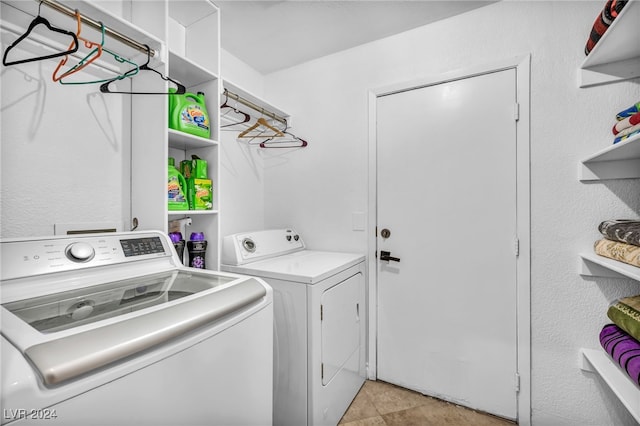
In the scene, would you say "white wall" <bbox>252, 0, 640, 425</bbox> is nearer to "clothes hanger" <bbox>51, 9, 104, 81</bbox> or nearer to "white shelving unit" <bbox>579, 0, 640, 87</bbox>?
"white shelving unit" <bbox>579, 0, 640, 87</bbox>

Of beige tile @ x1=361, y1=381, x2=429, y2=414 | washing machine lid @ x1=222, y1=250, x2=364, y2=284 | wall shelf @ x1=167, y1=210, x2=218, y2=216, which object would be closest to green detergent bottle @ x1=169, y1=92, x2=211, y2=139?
wall shelf @ x1=167, y1=210, x2=218, y2=216

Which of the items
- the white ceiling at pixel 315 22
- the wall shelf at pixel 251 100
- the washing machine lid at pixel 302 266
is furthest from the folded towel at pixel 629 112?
the wall shelf at pixel 251 100

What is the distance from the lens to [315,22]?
1.92 m

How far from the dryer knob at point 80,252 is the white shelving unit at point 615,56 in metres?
2.27

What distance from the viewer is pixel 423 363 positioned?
191 cm

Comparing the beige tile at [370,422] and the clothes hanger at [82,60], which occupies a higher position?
the clothes hanger at [82,60]

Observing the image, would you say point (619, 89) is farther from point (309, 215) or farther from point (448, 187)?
point (309, 215)

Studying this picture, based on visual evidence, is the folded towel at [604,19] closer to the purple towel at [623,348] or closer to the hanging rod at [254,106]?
the purple towel at [623,348]

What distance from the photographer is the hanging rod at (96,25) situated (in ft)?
3.39

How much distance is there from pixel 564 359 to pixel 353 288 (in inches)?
48.3

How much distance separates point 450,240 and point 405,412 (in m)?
1.13

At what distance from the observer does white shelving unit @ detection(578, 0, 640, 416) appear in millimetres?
1188

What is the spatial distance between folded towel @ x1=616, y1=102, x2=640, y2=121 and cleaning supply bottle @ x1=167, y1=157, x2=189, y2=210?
226 centimetres

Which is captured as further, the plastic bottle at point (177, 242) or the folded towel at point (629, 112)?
the plastic bottle at point (177, 242)
